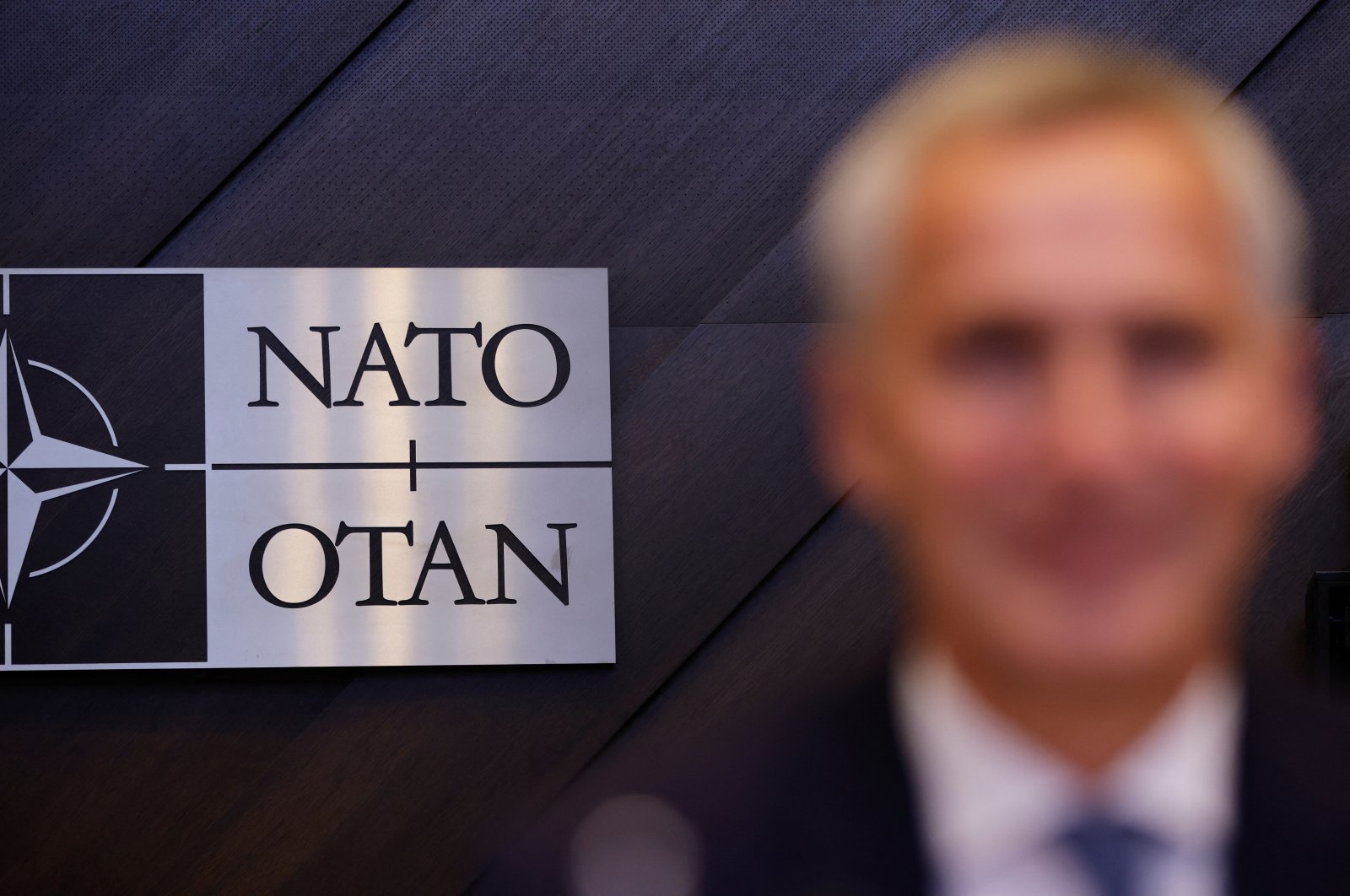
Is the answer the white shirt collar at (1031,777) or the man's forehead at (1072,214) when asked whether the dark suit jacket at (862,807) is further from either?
the man's forehead at (1072,214)

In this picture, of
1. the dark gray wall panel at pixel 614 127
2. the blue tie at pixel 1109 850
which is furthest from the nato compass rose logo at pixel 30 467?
the blue tie at pixel 1109 850

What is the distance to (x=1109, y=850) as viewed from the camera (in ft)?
1.91

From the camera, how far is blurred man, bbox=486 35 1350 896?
20.8 inches

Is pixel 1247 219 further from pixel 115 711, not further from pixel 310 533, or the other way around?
pixel 115 711

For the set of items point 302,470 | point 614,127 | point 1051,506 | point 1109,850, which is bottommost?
point 1109,850

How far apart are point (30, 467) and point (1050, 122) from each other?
2734 mm

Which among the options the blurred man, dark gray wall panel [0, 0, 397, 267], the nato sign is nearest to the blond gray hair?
the blurred man

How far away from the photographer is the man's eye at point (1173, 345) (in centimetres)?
53

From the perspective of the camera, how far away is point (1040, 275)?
1.76 feet

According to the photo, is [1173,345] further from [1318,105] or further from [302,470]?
[1318,105]

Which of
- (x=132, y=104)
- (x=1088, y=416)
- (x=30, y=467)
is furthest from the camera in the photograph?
(x=132, y=104)

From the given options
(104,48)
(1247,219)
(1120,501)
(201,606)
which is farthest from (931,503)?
(104,48)

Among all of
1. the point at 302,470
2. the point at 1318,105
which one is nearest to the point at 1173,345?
the point at 302,470

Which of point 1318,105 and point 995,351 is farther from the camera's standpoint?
point 1318,105
